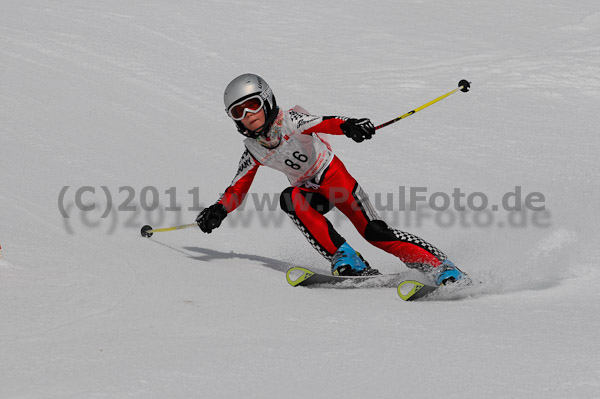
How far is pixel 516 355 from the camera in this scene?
288 cm

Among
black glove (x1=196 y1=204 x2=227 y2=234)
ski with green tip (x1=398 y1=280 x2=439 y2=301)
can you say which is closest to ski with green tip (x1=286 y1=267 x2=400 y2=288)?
ski with green tip (x1=398 y1=280 x2=439 y2=301)

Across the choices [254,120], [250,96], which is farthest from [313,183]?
[250,96]

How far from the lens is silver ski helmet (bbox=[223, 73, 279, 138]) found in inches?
165

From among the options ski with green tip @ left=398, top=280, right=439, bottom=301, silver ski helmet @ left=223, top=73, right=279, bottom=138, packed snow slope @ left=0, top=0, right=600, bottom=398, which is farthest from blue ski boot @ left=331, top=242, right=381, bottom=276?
silver ski helmet @ left=223, top=73, right=279, bottom=138

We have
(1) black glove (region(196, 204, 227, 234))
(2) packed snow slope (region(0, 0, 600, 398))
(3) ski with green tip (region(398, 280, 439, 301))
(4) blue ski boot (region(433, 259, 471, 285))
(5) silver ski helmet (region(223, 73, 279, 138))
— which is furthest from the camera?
(1) black glove (region(196, 204, 227, 234))

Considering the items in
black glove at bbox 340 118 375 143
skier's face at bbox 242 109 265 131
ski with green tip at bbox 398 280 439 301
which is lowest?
ski with green tip at bbox 398 280 439 301

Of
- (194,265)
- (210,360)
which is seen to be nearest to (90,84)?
(194,265)

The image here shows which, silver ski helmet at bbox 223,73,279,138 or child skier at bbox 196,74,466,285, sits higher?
silver ski helmet at bbox 223,73,279,138

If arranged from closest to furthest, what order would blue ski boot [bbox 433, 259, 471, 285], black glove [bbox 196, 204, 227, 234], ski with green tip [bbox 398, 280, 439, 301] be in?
ski with green tip [bbox 398, 280, 439, 301], blue ski boot [bbox 433, 259, 471, 285], black glove [bbox 196, 204, 227, 234]

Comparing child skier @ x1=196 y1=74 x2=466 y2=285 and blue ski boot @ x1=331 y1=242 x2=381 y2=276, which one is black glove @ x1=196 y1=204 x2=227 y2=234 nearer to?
child skier @ x1=196 y1=74 x2=466 y2=285

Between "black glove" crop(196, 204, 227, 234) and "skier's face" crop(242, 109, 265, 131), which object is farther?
"black glove" crop(196, 204, 227, 234)

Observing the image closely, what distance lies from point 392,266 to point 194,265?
1.42 m

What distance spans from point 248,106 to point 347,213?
91 centimetres

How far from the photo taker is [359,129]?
3957 millimetres
